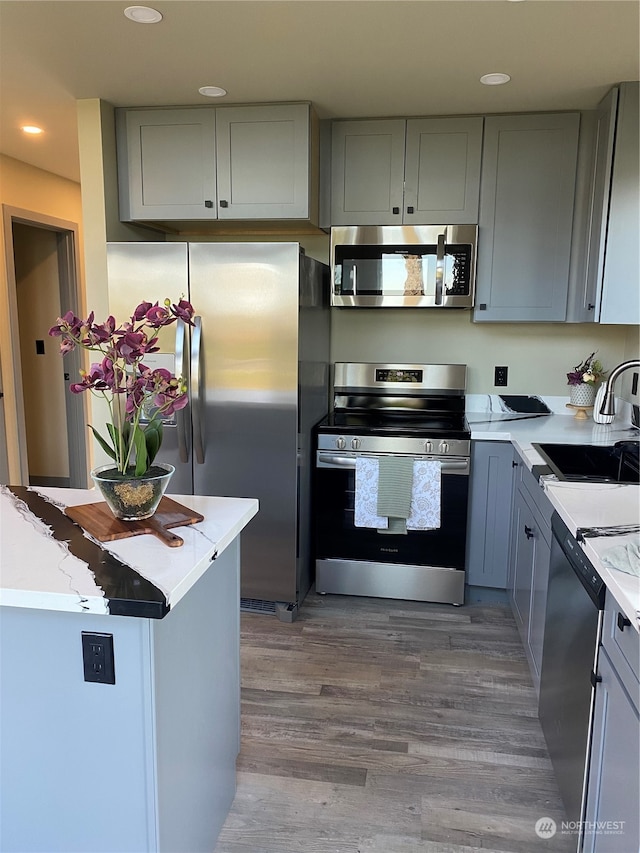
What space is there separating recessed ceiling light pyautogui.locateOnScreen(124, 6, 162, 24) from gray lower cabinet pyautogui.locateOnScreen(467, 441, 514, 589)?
2236 millimetres

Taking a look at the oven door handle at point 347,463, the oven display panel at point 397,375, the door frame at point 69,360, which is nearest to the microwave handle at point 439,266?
the oven display panel at point 397,375

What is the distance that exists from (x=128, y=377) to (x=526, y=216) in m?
2.51

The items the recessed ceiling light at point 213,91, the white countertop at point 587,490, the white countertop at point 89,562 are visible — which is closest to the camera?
the white countertop at point 89,562

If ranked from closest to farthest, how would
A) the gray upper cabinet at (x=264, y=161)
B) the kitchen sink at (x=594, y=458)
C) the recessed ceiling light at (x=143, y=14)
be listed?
the recessed ceiling light at (x=143, y=14), the kitchen sink at (x=594, y=458), the gray upper cabinet at (x=264, y=161)

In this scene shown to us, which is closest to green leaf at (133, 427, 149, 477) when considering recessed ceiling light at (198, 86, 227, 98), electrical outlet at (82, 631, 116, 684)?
electrical outlet at (82, 631, 116, 684)

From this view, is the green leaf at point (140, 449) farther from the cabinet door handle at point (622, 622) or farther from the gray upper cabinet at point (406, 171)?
the gray upper cabinet at point (406, 171)

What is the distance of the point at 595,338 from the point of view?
3576 mm

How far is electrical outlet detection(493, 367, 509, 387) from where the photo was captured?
12.1 feet

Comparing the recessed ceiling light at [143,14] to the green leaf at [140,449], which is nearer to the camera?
the green leaf at [140,449]

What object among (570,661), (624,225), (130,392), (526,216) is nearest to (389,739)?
(570,661)

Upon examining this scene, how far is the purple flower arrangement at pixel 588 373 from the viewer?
3436mm

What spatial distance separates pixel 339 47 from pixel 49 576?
7.22 feet

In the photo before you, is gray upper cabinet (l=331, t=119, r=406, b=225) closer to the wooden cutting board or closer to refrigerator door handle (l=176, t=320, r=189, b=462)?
refrigerator door handle (l=176, t=320, r=189, b=462)

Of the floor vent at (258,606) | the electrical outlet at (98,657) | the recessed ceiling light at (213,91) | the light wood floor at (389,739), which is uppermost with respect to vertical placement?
the recessed ceiling light at (213,91)
